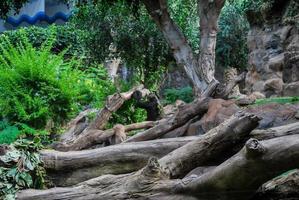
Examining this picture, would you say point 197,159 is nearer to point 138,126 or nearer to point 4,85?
point 138,126

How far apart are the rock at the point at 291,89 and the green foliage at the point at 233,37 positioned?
27.7ft

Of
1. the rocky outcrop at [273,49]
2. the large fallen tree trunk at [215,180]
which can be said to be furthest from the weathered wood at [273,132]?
the rocky outcrop at [273,49]

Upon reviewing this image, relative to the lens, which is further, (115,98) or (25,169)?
(115,98)

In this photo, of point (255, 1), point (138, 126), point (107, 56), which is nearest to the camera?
point (138, 126)

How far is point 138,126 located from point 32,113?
7.28 feet

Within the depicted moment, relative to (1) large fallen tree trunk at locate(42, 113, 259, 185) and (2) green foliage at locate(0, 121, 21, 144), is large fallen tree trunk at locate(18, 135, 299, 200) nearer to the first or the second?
(1) large fallen tree trunk at locate(42, 113, 259, 185)

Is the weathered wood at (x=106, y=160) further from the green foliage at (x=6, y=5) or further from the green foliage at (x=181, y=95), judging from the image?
the green foliage at (x=181, y=95)

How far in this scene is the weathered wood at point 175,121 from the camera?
570 cm

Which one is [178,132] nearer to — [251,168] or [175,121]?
[175,121]

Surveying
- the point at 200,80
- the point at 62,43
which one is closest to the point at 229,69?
the point at 62,43

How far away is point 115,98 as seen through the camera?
7.60 m

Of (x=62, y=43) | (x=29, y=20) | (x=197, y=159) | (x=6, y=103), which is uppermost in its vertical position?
(x=29, y=20)

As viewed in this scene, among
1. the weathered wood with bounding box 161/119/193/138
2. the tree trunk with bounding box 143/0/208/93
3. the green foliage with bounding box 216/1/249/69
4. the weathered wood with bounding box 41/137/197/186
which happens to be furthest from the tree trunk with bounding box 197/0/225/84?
the green foliage with bounding box 216/1/249/69

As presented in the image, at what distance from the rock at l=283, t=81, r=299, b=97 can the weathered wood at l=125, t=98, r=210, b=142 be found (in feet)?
14.7
